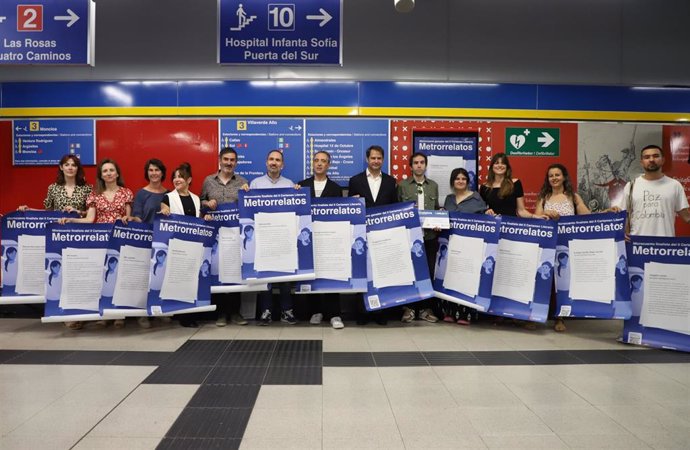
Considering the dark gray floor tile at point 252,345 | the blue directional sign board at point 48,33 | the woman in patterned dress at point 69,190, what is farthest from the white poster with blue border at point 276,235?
the blue directional sign board at point 48,33

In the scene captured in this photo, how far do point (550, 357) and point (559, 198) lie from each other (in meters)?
1.70

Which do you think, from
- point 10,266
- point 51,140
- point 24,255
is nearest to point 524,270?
point 24,255

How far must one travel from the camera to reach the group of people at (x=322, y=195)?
167 inches

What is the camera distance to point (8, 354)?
3.39 meters

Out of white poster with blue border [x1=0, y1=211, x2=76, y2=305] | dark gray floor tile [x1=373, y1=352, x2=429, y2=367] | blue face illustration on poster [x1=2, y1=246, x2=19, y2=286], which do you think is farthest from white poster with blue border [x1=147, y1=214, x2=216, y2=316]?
dark gray floor tile [x1=373, y1=352, x2=429, y2=367]

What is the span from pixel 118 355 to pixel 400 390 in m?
2.22

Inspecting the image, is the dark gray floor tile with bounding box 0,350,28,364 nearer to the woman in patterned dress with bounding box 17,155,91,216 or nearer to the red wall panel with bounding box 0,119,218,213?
the woman in patterned dress with bounding box 17,155,91,216

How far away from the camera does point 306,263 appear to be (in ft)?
13.4

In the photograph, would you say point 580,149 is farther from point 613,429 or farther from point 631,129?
point 613,429

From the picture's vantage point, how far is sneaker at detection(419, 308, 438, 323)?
180 inches

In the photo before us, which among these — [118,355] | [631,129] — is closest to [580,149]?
[631,129]

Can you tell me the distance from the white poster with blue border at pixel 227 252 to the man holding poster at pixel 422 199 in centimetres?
175

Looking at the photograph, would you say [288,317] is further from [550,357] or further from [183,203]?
[550,357]

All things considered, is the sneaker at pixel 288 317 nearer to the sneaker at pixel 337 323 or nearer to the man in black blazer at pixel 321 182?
the sneaker at pixel 337 323
